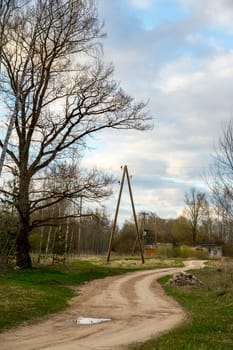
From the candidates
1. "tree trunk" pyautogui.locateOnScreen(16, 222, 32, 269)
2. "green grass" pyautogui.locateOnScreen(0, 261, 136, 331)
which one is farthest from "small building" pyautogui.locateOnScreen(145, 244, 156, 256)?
"tree trunk" pyautogui.locateOnScreen(16, 222, 32, 269)

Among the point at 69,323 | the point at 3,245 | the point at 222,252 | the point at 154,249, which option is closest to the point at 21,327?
the point at 69,323

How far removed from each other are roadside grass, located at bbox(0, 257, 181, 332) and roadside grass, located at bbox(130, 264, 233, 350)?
167 inches

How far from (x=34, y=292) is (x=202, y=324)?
28.2ft

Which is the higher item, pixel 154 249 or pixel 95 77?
pixel 95 77

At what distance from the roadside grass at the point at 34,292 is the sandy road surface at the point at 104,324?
1.85 feet

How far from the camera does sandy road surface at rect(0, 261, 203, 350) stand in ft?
33.9

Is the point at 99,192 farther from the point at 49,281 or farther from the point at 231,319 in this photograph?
the point at 231,319

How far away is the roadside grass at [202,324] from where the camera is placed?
10141 mm

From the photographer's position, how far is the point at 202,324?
13.1 m

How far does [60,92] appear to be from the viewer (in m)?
31.0

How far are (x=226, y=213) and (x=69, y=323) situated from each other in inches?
456

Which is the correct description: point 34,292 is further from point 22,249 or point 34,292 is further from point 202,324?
point 22,249

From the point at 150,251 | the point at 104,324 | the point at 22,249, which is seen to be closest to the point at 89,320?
the point at 104,324

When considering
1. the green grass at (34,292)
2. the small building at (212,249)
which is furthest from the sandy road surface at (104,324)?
the small building at (212,249)
